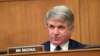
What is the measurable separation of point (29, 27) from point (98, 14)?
617mm

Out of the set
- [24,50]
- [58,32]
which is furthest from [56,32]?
[24,50]

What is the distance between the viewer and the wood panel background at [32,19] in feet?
7.44

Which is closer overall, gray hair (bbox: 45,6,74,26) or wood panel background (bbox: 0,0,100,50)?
gray hair (bbox: 45,6,74,26)

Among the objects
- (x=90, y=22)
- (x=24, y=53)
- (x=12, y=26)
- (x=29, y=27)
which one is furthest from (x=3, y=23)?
(x=24, y=53)

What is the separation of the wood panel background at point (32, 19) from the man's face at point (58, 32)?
98 centimetres

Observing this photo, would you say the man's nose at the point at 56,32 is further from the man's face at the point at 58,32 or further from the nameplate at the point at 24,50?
the nameplate at the point at 24,50

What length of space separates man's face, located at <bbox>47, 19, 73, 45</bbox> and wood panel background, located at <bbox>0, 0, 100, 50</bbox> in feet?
3.20

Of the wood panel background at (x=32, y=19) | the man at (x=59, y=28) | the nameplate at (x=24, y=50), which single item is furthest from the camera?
the wood panel background at (x=32, y=19)

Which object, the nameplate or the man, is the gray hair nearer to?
the man

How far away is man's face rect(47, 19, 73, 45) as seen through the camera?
1273 millimetres

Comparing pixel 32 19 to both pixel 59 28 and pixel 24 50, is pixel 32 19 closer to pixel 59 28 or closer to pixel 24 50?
pixel 59 28

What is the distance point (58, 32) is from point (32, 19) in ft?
3.33

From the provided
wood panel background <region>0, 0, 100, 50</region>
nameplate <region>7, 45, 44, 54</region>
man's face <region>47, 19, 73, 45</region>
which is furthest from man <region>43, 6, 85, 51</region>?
wood panel background <region>0, 0, 100, 50</region>

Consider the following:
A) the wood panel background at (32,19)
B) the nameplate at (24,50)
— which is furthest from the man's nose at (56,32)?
the wood panel background at (32,19)
